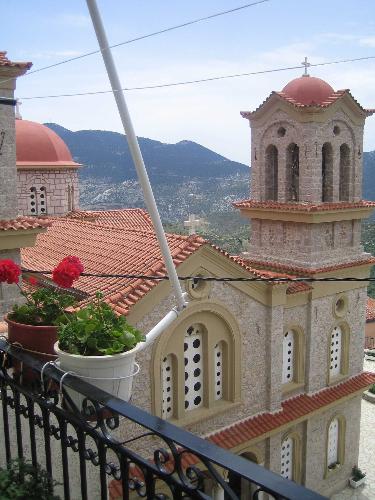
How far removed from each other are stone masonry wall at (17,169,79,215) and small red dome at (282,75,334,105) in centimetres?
1015

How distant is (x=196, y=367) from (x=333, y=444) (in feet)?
21.5

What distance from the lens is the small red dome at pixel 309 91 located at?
13.7 meters

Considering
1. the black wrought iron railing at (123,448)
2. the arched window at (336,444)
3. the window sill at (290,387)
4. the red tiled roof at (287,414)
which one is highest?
the black wrought iron railing at (123,448)

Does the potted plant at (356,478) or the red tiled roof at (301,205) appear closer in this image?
the red tiled roof at (301,205)

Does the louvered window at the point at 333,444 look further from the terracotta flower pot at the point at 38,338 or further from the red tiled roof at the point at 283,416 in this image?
the terracotta flower pot at the point at 38,338

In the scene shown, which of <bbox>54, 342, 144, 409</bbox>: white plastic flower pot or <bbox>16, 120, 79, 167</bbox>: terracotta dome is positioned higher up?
<bbox>16, 120, 79, 167</bbox>: terracotta dome

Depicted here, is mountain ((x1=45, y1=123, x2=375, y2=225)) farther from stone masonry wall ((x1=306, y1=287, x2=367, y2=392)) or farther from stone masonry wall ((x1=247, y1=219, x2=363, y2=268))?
stone masonry wall ((x1=247, y1=219, x2=363, y2=268))

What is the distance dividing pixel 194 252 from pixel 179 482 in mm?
8130

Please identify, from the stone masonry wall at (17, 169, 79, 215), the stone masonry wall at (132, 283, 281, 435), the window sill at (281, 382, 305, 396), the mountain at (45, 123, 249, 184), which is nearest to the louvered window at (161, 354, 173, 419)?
the stone masonry wall at (132, 283, 281, 435)

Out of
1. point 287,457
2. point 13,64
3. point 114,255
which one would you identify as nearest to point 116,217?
point 114,255

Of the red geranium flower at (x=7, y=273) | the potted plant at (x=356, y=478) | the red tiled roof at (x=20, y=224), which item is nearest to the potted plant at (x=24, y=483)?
the red geranium flower at (x=7, y=273)

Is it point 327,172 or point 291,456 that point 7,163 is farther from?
point 291,456

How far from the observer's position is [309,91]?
13688mm

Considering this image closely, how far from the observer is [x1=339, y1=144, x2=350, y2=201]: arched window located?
14352mm
